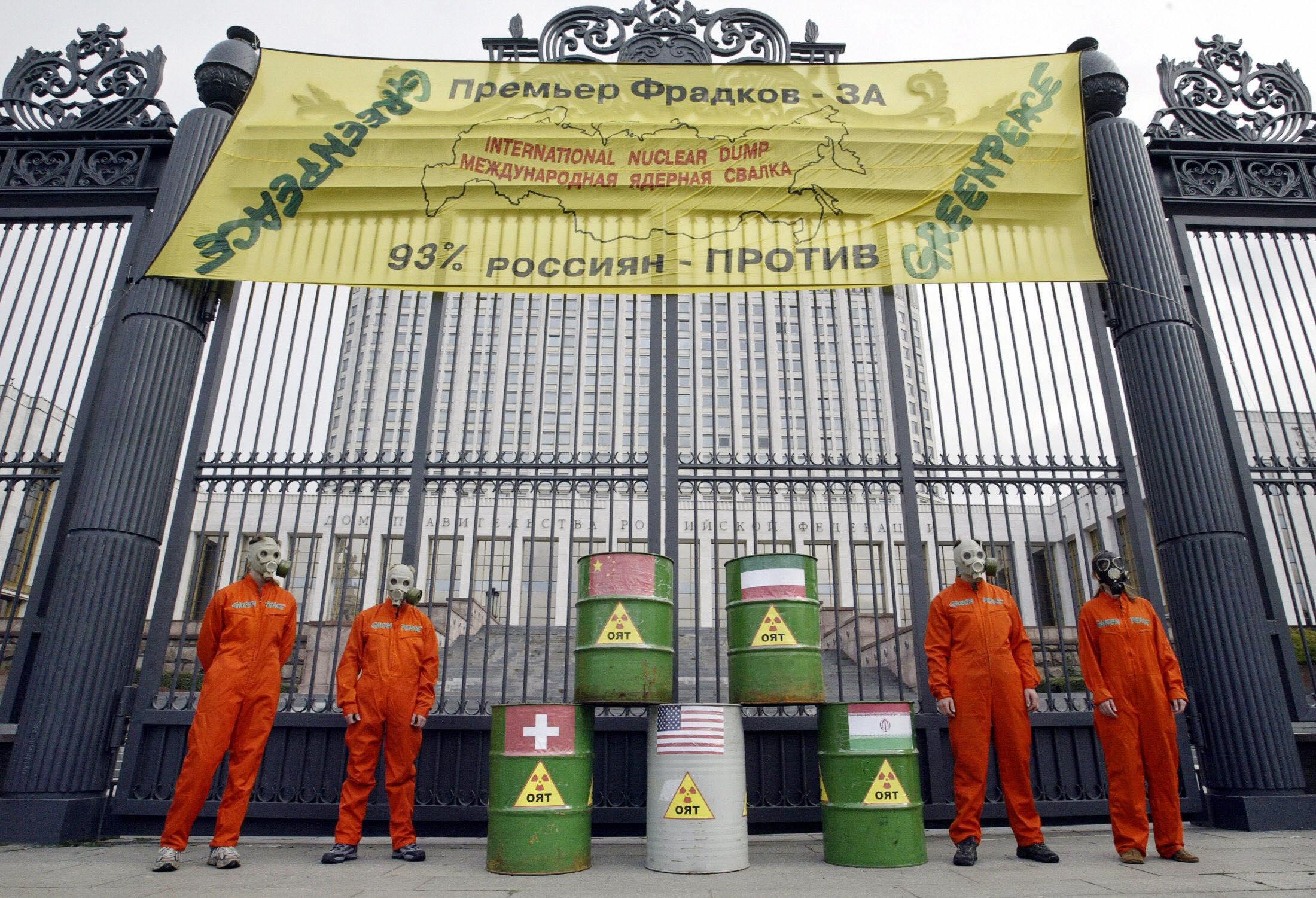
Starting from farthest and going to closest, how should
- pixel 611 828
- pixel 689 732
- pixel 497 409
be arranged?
pixel 497 409 → pixel 611 828 → pixel 689 732

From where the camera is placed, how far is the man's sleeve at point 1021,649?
4809 millimetres

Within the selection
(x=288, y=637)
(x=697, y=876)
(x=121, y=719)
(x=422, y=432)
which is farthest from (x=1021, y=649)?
(x=121, y=719)

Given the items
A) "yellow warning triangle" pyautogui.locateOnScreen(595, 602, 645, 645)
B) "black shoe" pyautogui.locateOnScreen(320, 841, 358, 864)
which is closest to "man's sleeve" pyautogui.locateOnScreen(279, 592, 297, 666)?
"black shoe" pyautogui.locateOnScreen(320, 841, 358, 864)

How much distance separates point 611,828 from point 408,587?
217 cm

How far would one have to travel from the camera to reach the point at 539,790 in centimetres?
438

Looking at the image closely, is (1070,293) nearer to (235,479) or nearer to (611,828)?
(611,828)

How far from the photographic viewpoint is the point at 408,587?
204 inches

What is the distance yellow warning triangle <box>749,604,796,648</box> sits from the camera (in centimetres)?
475

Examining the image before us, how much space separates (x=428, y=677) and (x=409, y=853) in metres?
1.02

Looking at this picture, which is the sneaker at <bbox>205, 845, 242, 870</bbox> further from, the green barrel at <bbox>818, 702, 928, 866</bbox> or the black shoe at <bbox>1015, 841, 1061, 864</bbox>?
the black shoe at <bbox>1015, 841, 1061, 864</bbox>

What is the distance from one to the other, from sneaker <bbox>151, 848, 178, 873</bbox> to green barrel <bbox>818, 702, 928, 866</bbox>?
3688 mm

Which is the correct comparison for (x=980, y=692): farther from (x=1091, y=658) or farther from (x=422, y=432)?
(x=422, y=432)

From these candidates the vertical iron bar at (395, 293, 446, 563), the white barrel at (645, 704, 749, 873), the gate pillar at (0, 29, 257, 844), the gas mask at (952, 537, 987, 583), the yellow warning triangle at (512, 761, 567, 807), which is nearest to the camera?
the white barrel at (645, 704, 749, 873)

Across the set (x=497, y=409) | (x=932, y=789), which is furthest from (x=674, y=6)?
(x=497, y=409)
